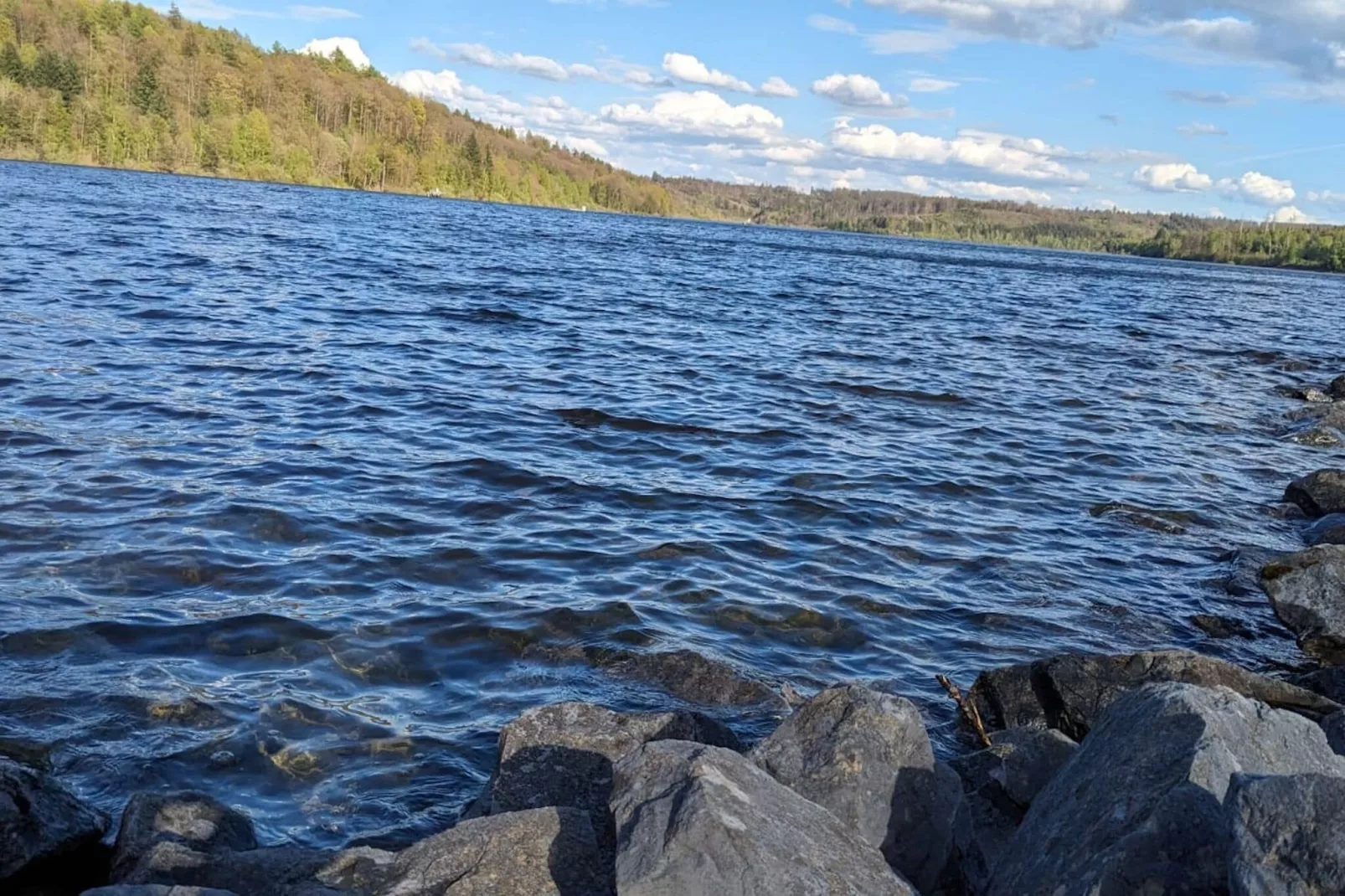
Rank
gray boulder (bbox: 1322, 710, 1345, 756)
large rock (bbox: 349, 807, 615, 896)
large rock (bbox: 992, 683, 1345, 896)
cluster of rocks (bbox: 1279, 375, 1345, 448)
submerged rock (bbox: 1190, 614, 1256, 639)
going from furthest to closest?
cluster of rocks (bbox: 1279, 375, 1345, 448)
submerged rock (bbox: 1190, 614, 1256, 639)
gray boulder (bbox: 1322, 710, 1345, 756)
large rock (bbox: 349, 807, 615, 896)
large rock (bbox: 992, 683, 1345, 896)

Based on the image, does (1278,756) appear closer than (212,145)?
Yes

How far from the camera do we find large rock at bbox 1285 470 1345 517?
13.4m

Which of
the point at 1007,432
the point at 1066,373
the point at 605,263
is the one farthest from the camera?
the point at 605,263

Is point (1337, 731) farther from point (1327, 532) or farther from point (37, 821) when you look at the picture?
point (1327, 532)

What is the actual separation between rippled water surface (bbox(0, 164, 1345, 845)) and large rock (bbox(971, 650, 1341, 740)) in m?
0.61

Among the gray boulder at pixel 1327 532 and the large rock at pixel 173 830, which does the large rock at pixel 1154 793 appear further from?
the gray boulder at pixel 1327 532

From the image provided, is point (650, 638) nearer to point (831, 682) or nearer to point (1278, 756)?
point (831, 682)

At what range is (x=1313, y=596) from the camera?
9539mm

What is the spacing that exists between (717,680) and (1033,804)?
3.49m

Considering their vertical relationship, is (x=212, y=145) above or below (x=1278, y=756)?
above

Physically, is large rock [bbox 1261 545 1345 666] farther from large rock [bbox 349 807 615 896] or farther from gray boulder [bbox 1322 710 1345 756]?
large rock [bbox 349 807 615 896]

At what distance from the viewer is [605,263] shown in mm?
50312

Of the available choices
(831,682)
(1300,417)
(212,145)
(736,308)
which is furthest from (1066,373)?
(212,145)

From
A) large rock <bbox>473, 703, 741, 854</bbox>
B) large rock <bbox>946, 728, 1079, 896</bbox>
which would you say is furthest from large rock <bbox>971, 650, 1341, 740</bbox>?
large rock <bbox>473, 703, 741, 854</bbox>
